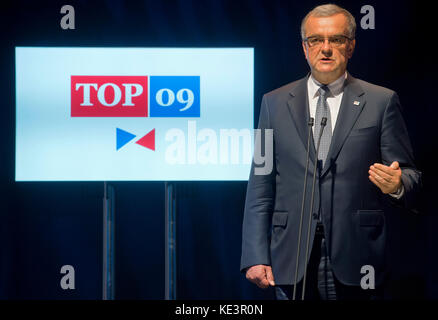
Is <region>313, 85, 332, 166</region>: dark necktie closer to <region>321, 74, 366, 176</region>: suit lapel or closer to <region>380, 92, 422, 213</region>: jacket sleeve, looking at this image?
<region>321, 74, 366, 176</region>: suit lapel

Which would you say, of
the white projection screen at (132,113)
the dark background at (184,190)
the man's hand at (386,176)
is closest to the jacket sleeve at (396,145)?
the man's hand at (386,176)

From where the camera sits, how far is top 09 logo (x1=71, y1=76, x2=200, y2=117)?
3.84m

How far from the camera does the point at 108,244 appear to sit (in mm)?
3900

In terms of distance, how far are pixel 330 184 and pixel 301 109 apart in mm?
323

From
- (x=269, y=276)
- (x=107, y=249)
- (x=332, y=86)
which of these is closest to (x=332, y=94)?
(x=332, y=86)

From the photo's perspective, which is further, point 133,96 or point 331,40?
point 133,96

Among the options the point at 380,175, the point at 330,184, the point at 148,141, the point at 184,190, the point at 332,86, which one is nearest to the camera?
the point at 380,175

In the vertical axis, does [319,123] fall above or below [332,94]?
below

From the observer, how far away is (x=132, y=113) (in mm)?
3844

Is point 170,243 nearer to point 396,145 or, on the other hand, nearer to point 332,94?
point 332,94

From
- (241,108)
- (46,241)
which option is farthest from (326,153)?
(46,241)

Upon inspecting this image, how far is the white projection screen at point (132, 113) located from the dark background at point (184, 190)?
0.48 metres

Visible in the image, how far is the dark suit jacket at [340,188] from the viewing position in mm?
2277

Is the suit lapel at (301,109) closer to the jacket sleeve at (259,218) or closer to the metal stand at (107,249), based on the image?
the jacket sleeve at (259,218)
